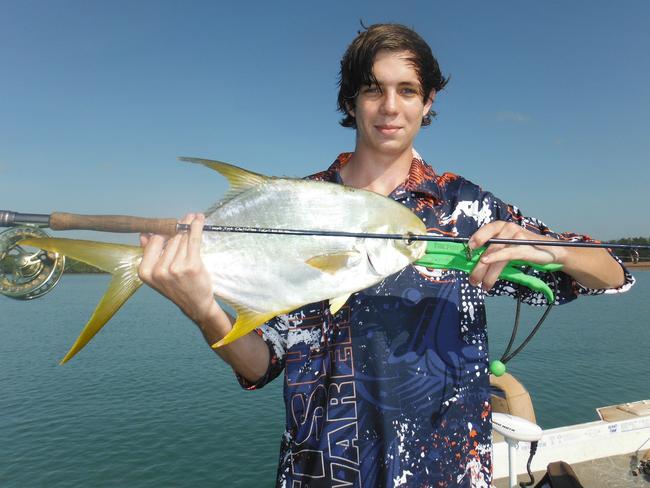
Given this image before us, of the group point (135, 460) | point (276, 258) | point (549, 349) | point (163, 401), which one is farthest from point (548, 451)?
point (549, 349)

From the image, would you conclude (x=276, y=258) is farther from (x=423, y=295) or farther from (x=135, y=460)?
(x=135, y=460)

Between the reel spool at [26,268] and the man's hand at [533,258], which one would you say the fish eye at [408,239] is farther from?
the reel spool at [26,268]

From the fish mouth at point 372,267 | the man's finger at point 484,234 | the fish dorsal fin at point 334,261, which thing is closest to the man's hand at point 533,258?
the man's finger at point 484,234

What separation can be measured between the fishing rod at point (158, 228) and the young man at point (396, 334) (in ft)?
0.24

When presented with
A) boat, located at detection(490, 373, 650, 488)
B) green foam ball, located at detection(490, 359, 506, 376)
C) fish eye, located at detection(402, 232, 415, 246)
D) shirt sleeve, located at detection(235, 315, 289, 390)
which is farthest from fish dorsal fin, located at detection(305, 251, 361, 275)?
boat, located at detection(490, 373, 650, 488)

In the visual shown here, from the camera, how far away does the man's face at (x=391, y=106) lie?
2.30m

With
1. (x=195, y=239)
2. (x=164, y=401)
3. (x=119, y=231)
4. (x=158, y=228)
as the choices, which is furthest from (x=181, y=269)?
(x=164, y=401)

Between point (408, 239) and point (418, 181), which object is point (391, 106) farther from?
point (408, 239)

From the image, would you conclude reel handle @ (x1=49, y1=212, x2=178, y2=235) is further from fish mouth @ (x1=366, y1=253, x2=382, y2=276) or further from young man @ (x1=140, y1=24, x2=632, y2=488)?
fish mouth @ (x1=366, y1=253, x2=382, y2=276)

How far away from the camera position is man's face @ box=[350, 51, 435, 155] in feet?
7.56

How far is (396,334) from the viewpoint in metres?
2.06

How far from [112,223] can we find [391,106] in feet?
4.86

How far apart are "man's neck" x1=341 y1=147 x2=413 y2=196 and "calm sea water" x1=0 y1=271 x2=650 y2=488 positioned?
1044 cm

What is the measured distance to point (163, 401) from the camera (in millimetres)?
16016
